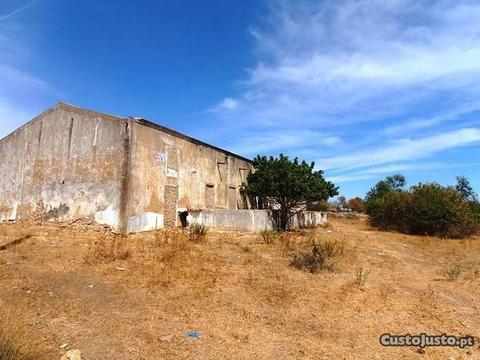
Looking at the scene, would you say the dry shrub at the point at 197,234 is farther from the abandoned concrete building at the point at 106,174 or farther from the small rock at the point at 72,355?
the small rock at the point at 72,355

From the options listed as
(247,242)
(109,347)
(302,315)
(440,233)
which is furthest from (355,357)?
(440,233)

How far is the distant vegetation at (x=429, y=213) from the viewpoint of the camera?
21.5 meters

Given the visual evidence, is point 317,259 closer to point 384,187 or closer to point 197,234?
point 197,234

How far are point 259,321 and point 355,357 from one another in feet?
5.56

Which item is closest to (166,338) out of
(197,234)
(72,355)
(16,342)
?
(72,355)

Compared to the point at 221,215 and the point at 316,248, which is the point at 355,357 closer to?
the point at 316,248

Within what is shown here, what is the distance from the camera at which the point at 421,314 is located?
7.29 metres

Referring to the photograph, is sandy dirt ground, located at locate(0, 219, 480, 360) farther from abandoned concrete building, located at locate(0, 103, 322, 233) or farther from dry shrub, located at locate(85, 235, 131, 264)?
abandoned concrete building, located at locate(0, 103, 322, 233)

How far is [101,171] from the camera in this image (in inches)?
607

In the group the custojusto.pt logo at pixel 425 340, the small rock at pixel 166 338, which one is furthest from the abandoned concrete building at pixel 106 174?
the custojusto.pt logo at pixel 425 340

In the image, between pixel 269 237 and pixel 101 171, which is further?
pixel 101 171

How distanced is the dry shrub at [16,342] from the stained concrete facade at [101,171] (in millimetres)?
9640

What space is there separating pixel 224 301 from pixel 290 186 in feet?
37.6

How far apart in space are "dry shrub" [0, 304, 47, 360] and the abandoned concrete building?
964 cm
